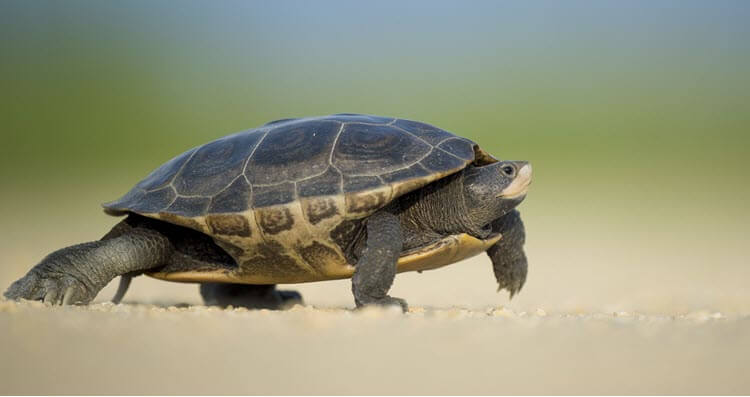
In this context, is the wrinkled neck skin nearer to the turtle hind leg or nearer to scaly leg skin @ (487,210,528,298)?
scaly leg skin @ (487,210,528,298)

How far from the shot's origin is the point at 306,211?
4723mm

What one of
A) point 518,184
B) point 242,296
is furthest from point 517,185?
point 242,296

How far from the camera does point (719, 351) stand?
2.62 meters

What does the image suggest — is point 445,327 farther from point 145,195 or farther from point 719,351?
point 145,195

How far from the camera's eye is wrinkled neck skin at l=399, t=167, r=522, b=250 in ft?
17.4

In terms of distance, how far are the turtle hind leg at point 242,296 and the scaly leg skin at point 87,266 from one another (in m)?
1.14

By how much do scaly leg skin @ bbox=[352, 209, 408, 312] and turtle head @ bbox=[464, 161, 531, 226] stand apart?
90 cm

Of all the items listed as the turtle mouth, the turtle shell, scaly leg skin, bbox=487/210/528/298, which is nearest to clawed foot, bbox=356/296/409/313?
the turtle shell

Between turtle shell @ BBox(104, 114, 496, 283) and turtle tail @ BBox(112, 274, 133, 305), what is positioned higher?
turtle shell @ BBox(104, 114, 496, 283)

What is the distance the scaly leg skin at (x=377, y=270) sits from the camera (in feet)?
14.9

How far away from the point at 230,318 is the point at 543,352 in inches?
67.9

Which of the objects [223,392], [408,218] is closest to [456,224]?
[408,218]

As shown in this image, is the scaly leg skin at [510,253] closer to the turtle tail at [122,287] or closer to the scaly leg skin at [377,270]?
the scaly leg skin at [377,270]

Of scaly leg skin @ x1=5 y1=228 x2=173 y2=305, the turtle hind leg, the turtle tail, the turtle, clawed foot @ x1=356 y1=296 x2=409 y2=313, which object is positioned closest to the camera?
clawed foot @ x1=356 y1=296 x2=409 y2=313
